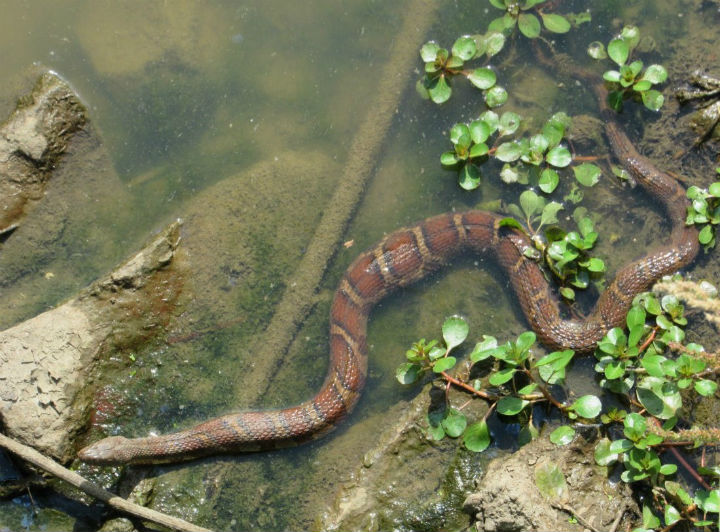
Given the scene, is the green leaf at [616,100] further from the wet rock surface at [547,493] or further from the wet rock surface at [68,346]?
the wet rock surface at [68,346]

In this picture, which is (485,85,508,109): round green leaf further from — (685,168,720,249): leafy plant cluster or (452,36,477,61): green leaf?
(685,168,720,249): leafy plant cluster

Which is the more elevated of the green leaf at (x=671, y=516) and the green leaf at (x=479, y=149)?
the green leaf at (x=479, y=149)

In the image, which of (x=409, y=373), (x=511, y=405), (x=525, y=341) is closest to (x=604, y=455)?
(x=511, y=405)

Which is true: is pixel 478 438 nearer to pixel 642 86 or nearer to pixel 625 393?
pixel 625 393

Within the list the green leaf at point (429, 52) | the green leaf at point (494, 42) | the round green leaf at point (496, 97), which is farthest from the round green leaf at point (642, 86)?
the green leaf at point (429, 52)

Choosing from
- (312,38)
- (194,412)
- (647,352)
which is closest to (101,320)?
(194,412)

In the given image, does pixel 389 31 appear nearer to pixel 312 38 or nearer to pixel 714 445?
pixel 312 38

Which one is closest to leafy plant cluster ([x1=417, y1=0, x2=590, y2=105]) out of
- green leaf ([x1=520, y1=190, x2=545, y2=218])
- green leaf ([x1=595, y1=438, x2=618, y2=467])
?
green leaf ([x1=520, y1=190, x2=545, y2=218])
